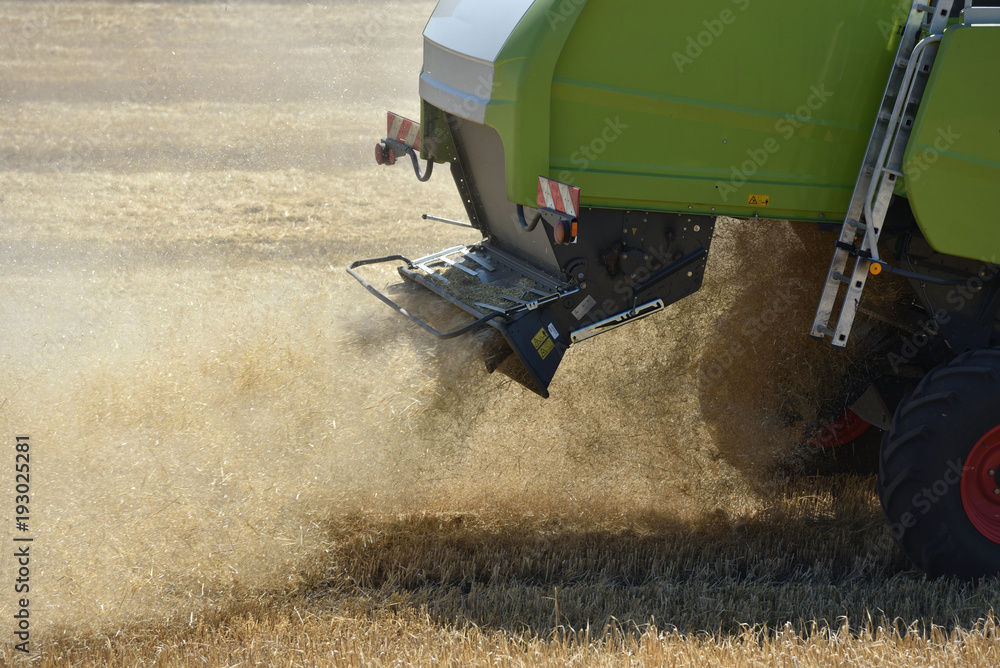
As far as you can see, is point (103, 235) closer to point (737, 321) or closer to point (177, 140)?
point (177, 140)

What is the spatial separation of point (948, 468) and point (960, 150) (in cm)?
132

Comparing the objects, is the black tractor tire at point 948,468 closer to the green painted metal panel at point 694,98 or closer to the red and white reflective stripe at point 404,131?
the green painted metal panel at point 694,98

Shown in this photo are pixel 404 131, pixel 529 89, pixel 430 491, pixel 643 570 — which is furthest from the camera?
pixel 404 131

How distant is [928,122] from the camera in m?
3.53

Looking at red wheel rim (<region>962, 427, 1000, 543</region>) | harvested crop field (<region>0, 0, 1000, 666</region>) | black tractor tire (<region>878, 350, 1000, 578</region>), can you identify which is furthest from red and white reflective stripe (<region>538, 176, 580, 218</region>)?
red wheel rim (<region>962, 427, 1000, 543</region>)

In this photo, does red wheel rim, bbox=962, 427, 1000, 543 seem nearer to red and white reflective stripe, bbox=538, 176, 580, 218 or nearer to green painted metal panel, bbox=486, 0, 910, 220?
green painted metal panel, bbox=486, 0, 910, 220

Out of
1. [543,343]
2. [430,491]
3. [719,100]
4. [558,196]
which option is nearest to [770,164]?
[719,100]

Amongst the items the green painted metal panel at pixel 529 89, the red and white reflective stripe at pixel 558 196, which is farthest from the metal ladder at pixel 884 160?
the green painted metal panel at pixel 529 89

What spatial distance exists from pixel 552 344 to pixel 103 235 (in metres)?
5.86

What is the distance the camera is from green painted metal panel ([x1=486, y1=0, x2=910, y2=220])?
354 centimetres

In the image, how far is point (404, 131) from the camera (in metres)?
4.81

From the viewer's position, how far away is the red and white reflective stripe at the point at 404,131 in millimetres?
4691

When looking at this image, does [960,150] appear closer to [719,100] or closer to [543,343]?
[719,100]

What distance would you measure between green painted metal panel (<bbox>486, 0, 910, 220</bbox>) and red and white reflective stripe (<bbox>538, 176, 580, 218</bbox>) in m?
0.04
